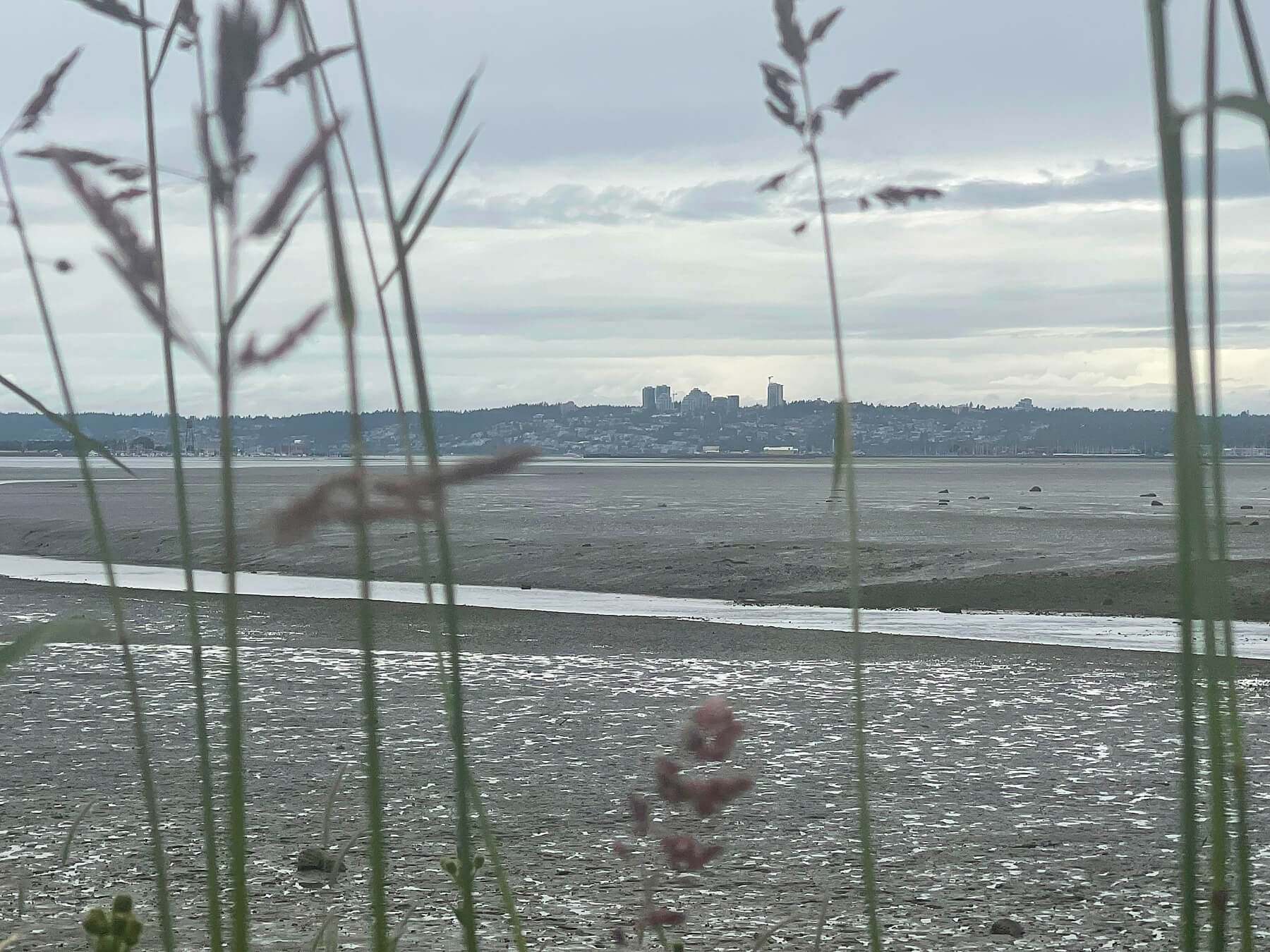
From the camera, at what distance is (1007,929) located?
14.8ft

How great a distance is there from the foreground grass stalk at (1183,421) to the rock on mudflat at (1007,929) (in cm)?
358

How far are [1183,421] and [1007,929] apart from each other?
386 centimetres

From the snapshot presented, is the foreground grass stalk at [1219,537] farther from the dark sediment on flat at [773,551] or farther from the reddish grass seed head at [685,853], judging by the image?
the dark sediment on flat at [773,551]

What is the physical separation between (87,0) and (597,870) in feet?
14.9

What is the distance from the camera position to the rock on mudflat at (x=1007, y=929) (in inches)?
177

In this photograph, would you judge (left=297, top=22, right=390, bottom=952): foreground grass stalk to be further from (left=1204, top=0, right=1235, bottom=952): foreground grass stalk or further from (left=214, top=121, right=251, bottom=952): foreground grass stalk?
(left=1204, top=0, right=1235, bottom=952): foreground grass stalk

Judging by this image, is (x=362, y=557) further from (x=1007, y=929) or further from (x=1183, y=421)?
(x=1007, y=929)

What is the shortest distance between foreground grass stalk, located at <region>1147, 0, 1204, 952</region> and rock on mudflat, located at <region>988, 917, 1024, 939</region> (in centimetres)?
358

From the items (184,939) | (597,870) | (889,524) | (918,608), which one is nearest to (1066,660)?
(918,608)

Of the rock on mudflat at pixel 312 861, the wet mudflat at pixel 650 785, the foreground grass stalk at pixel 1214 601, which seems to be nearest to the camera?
the foreground grass stalk at pixel 1214 601

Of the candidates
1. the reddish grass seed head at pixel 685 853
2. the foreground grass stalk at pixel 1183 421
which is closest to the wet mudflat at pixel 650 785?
the reddish grass seed head at pixel 685 853

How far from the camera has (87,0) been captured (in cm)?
102

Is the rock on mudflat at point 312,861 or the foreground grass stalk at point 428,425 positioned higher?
the foreground grass stalk at point 428,425

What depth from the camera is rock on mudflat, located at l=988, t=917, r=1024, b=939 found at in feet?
14.7
